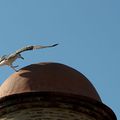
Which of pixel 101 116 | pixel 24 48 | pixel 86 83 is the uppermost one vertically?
pixel 24 48

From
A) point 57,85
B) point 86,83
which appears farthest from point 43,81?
point 86,83

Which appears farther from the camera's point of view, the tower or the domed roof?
the domed roof

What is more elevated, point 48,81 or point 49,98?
point 48,81

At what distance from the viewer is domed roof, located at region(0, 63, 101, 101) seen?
12.6 meters

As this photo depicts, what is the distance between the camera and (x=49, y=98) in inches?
489

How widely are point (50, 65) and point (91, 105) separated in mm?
1587

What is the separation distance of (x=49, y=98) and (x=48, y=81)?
1.63ft

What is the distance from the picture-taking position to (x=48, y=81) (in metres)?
12.7

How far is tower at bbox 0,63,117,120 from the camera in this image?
1245 cm

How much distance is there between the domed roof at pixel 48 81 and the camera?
1261 centimetres

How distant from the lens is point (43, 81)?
12695mm

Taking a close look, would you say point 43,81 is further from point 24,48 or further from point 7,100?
point 24,48

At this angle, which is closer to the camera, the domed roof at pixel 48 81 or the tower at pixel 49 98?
the tower at pixel 49 98

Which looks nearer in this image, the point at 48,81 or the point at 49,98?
the point at 49,98
